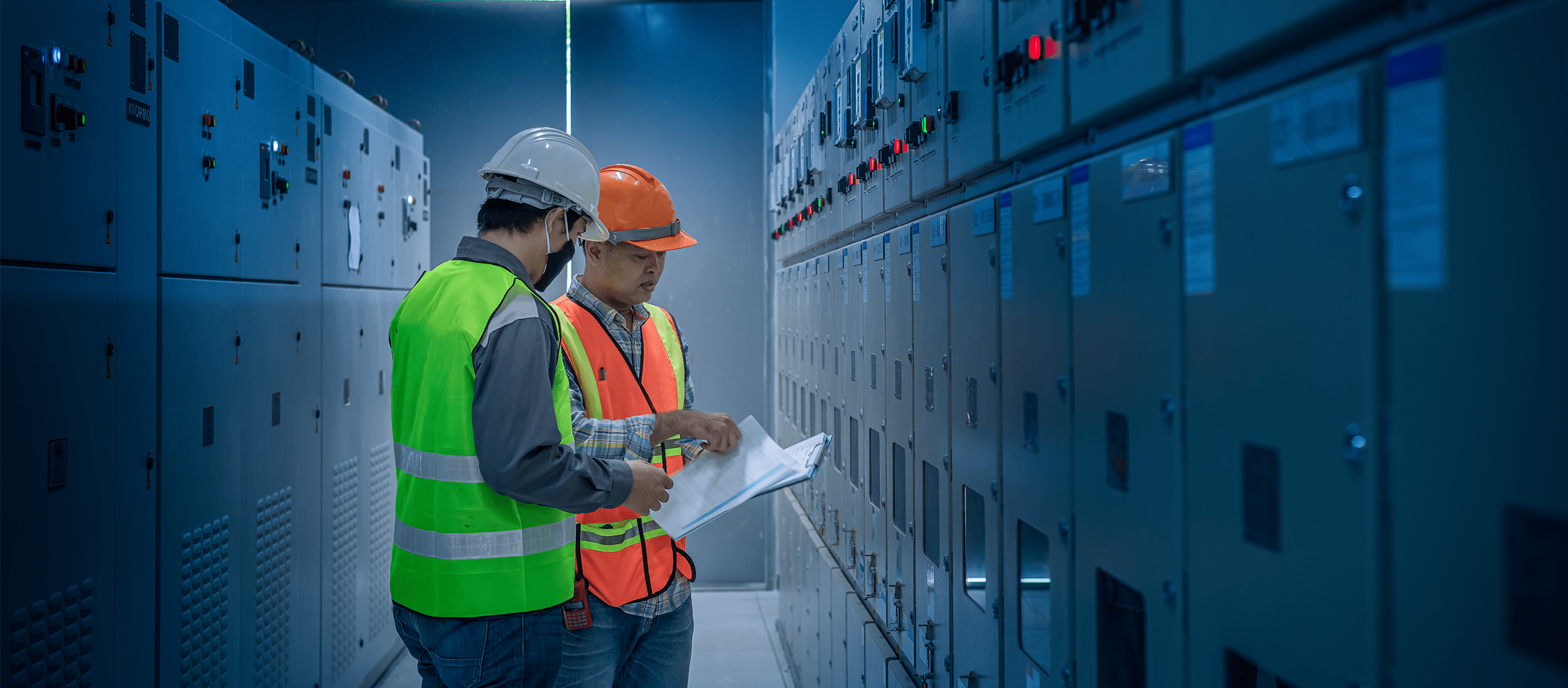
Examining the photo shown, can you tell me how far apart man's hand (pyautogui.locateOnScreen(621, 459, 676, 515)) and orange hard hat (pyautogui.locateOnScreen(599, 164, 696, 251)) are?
0.70 m

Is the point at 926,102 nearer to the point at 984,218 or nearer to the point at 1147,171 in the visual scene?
the point at 984,218

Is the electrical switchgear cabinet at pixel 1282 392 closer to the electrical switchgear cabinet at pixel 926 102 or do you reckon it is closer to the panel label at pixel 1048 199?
the panel label at pixel 1048 199

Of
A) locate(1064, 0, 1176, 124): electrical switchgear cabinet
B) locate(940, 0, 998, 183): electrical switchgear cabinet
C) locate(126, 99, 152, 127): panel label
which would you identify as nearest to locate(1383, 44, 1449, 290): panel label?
locate(1064, 0, 1176, 124): electrical switchgear cabinet

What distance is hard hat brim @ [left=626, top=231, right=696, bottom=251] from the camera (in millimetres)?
2455

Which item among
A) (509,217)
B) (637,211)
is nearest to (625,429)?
(509,217)

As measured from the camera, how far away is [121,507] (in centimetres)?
239

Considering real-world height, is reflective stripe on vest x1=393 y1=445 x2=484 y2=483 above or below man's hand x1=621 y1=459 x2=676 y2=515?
above

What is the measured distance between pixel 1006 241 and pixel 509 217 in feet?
3.50

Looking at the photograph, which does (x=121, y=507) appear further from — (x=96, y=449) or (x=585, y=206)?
(x=585, y=206)

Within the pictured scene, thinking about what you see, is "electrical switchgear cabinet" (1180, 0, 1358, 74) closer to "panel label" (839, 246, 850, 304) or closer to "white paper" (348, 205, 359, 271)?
"panel label" (839, 246, 850, 304)

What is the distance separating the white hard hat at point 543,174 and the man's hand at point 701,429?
521mm

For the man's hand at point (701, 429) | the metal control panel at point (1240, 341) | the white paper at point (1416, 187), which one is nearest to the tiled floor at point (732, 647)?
the man's hand at point (701, 429)

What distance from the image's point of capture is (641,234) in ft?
8.11

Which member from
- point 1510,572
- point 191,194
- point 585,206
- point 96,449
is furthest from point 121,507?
point 1510,572
